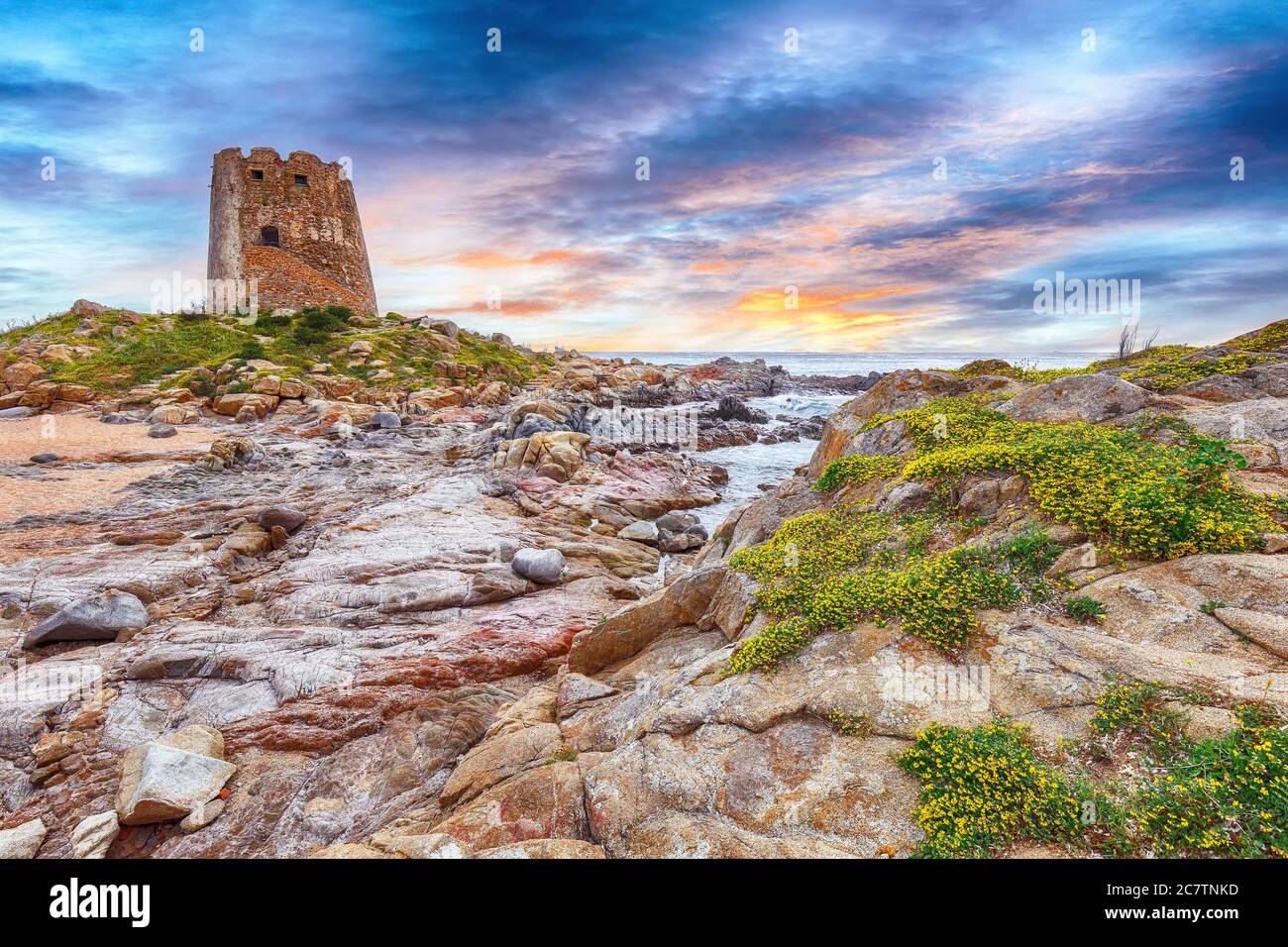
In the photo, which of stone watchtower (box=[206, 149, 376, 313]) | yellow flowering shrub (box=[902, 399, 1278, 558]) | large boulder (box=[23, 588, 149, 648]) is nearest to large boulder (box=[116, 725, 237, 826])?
large boulder (box=[23, 588, 149, 648])

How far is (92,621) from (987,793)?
39.7 feet

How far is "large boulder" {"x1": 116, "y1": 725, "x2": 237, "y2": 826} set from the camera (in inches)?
216

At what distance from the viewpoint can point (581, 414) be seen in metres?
31.6

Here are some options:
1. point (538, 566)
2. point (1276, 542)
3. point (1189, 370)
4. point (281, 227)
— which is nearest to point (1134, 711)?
point (1276, 542)

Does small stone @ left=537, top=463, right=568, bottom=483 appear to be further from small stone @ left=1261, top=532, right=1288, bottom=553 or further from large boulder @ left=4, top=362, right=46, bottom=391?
large boulder @ left=4, top=362, right=46, bottom=391

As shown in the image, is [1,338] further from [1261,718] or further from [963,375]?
[1261,718]

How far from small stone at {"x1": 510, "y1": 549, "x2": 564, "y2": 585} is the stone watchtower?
165ft

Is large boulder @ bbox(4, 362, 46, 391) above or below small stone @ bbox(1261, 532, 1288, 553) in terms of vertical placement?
above

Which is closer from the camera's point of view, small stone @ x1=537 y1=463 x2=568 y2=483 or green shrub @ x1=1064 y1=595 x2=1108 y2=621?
green shrub @ x1=1064 y1=595 x2=1108 y2=621

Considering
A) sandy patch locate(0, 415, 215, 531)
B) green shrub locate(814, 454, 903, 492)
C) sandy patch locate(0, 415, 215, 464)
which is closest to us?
green shrub locate(814, 454, 903, 492)
